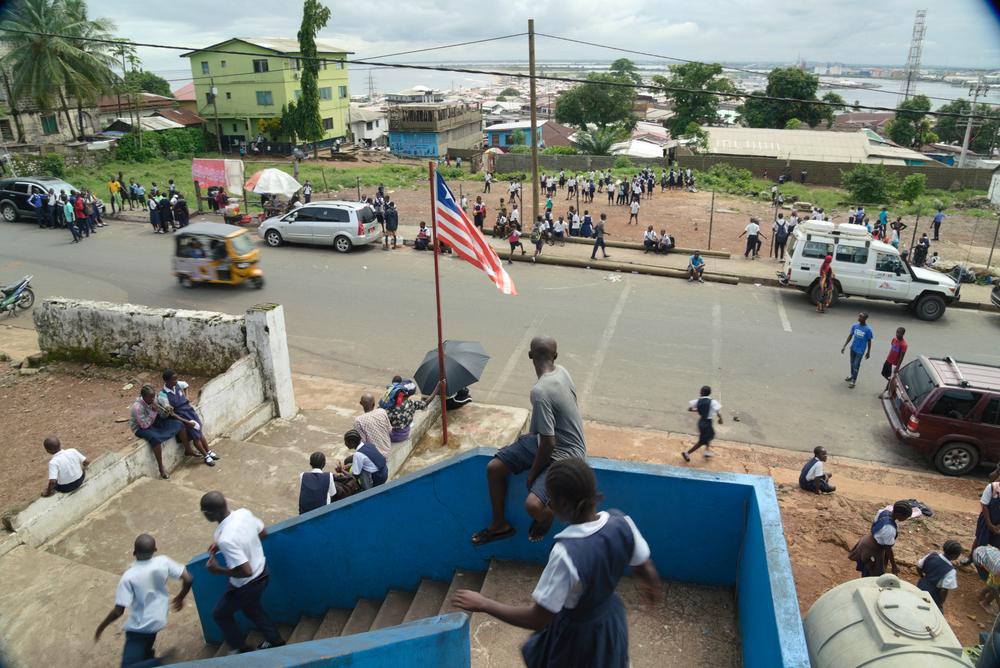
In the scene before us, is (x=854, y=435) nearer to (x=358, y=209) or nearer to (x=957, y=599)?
(x=957, y=599)

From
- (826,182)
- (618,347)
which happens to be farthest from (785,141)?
(618,347)

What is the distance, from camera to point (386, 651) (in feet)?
11.6

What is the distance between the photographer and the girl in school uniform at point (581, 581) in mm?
2818

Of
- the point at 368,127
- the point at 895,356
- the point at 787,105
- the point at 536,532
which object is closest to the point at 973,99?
the point at 895,356

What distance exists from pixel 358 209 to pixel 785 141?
36.8 m

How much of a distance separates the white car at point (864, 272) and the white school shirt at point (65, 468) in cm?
1594

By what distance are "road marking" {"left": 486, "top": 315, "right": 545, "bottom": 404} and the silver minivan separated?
7.68 meters

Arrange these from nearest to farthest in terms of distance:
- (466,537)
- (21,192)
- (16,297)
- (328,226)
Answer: (466,537)
(16,297)
(328,226)
(21,192)

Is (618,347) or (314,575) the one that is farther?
(618,347)

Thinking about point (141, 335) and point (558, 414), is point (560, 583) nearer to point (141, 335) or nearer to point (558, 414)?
point (558, 414)

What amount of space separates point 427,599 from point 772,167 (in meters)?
38.9

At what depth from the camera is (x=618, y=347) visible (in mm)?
14297

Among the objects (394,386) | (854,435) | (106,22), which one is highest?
(106,22)

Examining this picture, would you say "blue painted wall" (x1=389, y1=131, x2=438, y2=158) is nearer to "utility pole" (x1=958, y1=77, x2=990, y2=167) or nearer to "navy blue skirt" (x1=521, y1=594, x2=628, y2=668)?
"utility pole" (x1=958, y1=77, x2=990, y2=167)
